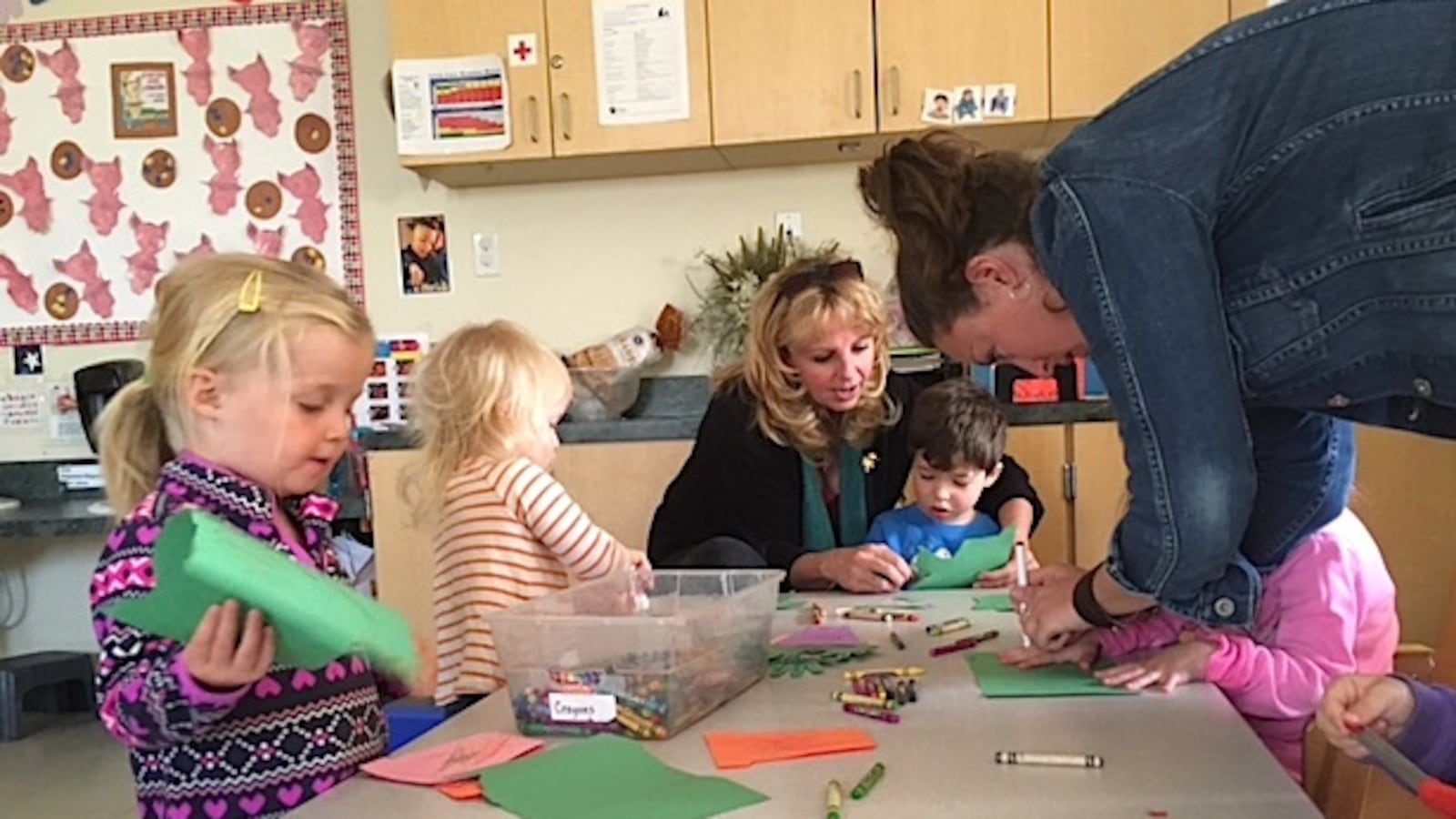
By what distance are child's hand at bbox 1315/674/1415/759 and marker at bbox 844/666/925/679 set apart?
40 cm

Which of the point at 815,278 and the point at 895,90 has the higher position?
the point at 895,90

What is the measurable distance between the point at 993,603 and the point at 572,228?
Answer: 216 cm

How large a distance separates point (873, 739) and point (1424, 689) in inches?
16.8

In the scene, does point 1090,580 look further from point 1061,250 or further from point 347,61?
point 347,61

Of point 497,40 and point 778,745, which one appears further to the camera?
point 497,40

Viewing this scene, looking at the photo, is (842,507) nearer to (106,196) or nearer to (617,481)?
(617,481)

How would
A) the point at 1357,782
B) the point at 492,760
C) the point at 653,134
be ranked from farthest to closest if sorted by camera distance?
the point at 653,134 → the point at 1357,782 → the point at 492,760

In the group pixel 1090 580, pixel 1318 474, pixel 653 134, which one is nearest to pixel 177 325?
pixel 1090 580

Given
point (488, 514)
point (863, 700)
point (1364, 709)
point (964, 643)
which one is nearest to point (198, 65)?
point (488, 514)

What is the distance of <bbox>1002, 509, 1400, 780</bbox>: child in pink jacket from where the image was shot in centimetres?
124

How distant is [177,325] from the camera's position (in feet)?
4.40

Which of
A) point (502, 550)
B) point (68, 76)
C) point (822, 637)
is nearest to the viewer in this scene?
point (822, 637)

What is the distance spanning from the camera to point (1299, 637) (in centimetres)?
127

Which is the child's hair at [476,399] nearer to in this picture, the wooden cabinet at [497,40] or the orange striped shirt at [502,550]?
the orange striped shirt at [502,550]
